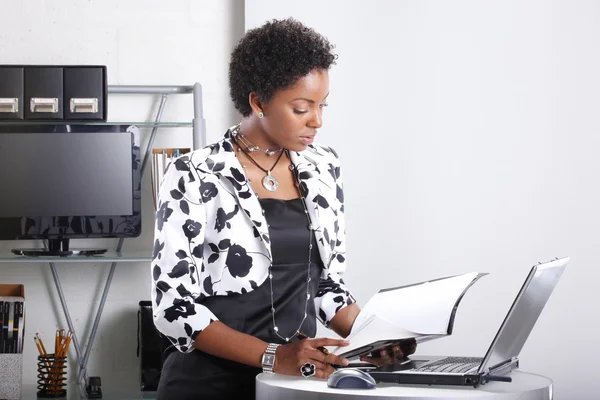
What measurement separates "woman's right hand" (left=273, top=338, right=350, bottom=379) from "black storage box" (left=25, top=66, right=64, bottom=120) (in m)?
1.79

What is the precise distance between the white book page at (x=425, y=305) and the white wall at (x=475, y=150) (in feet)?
5.55

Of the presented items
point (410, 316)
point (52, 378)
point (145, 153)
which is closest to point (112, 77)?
point (145, 153)

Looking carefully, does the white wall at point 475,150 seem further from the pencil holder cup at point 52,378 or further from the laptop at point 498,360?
the laptop at point 498,360

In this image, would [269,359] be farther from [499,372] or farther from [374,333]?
[499,372]

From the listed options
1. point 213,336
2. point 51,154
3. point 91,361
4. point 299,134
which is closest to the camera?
point 213,336


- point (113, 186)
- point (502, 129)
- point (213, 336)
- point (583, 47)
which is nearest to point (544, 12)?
point (583, 47)

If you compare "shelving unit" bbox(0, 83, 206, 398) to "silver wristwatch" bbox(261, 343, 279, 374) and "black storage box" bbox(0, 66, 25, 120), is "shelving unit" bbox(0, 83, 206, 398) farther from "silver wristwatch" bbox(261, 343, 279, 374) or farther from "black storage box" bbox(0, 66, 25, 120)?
"silver wristwatch" bbox(261, 343, 279, 374)

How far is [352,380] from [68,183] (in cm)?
201

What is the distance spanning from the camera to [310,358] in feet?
4.17

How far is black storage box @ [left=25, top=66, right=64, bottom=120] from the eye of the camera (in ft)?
9.21

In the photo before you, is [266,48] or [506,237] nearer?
[266,48]

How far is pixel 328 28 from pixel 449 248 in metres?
0.89

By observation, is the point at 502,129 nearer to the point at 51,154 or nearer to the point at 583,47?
the point at 583,47

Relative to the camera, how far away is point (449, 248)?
2986mm
